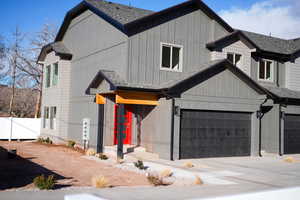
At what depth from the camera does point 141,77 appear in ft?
56.9

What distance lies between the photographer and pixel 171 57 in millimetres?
18250

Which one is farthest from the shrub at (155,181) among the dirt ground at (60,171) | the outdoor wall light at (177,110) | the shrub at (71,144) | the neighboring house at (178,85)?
the shrub at (71,144)

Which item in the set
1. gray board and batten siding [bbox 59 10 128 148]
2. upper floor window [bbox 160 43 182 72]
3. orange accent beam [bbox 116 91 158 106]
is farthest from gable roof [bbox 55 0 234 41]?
orange accent beam [bbox 116 91 158 106]

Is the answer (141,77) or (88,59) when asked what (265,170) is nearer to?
(141,77)

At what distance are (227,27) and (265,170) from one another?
30.6ft

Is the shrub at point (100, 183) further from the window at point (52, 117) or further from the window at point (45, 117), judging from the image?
the window at point (45, 117)

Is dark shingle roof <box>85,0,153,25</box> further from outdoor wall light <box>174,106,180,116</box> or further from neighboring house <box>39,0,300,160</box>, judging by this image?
outdoor wall light <box>174,106,180,116</box>

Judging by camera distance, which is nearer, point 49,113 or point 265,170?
point 265,170

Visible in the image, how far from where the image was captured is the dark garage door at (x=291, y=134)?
69.5 ft

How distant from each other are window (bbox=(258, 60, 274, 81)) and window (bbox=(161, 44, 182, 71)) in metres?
6.50

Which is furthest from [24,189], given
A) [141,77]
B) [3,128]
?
[3,128]

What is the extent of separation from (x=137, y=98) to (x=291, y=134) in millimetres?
10659

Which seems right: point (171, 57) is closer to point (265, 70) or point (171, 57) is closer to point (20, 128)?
point (265, 70)

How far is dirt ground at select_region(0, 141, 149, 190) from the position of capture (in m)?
10.6
